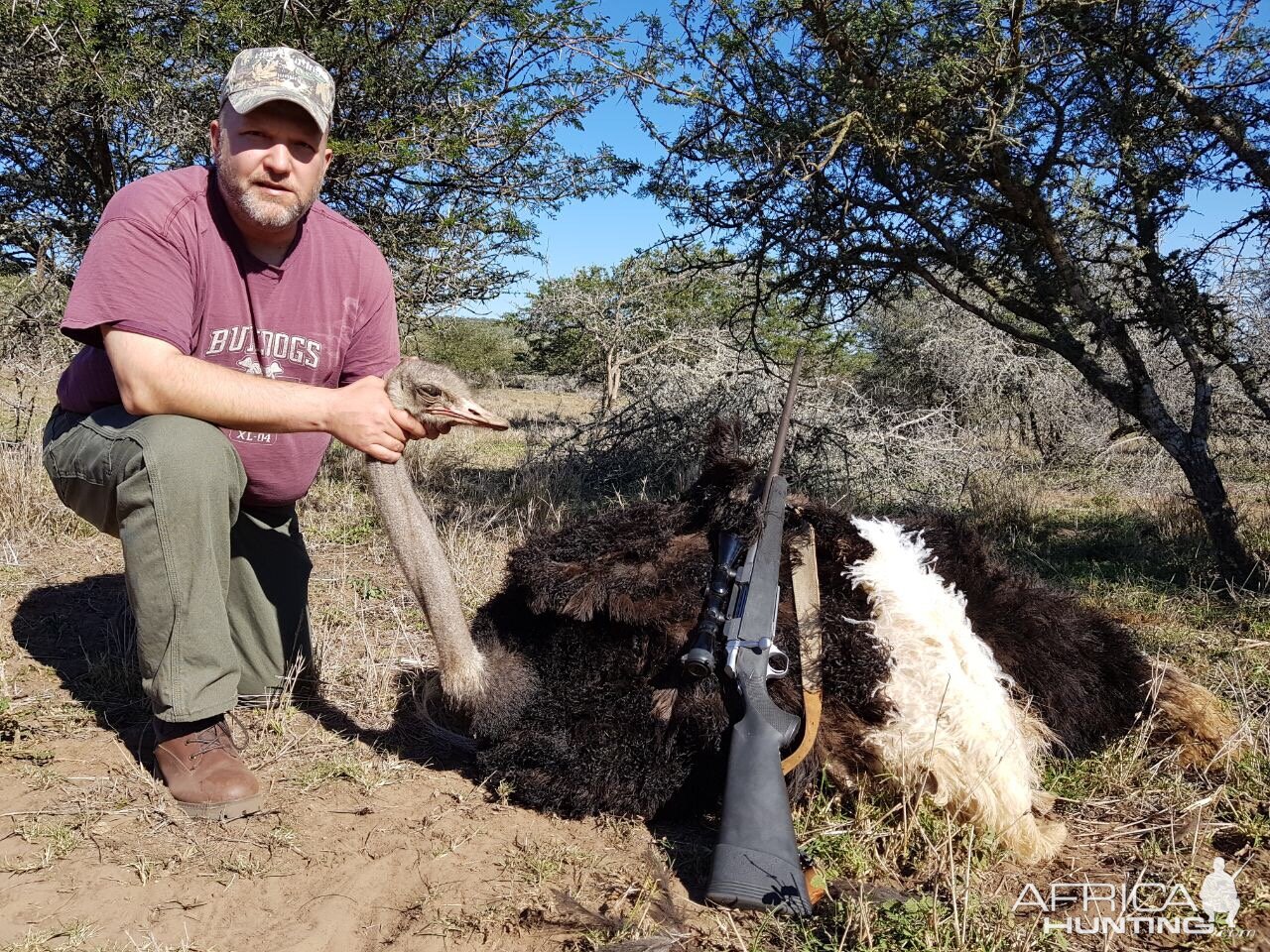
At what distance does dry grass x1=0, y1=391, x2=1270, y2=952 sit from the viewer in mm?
2234

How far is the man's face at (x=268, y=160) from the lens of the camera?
3.02 metres

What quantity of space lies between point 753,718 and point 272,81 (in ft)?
7.85

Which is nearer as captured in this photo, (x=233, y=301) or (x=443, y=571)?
(x=443, y=571)

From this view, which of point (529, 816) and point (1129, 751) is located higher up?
point (1129, 751)

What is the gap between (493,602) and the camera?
3020 millimetres

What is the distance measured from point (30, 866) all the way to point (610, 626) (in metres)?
1.63

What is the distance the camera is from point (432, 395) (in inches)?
103

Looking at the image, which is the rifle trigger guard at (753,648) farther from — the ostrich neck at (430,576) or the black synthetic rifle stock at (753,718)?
the ostrich neck at (430,576)

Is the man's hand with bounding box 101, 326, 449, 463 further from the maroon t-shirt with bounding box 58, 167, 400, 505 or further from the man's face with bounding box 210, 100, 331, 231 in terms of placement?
the man's face with bounding box 210, 100, 331, 231

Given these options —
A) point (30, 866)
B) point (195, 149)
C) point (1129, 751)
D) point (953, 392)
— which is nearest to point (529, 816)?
point (30, 866)

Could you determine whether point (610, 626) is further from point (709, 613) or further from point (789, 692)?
point (789, 692)

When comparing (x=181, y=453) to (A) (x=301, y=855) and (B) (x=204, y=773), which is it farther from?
(A) (x=301, y=855)

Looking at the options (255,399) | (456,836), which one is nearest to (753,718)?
(456,836)

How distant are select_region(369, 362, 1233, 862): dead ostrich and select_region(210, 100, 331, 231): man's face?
2.96 ft
